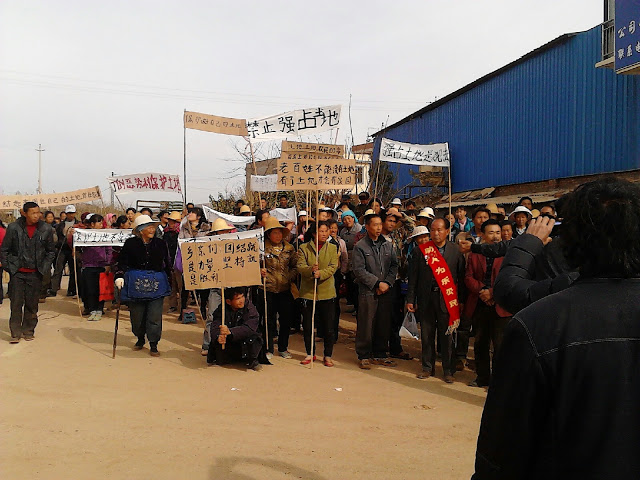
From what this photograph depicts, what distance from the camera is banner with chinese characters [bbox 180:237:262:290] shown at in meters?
6.65

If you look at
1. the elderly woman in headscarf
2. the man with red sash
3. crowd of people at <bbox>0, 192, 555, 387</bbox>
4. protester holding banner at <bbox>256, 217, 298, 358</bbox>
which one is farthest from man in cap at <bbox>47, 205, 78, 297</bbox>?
the man with red sash

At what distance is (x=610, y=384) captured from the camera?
4.78 ft

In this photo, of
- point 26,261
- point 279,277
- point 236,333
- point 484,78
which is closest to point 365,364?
point 279,277

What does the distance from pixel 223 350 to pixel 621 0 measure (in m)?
12.3

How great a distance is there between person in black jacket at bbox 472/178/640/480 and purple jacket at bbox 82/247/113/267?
989 centimetres

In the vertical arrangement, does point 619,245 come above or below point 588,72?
below

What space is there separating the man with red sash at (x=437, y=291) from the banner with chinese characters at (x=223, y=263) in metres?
2.09

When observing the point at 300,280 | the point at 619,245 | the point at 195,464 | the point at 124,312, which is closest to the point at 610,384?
the point at 619,245

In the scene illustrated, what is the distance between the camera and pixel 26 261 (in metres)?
8.03

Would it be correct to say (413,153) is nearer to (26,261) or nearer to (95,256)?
(95,256)

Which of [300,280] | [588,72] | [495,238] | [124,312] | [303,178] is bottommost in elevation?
[124,312]

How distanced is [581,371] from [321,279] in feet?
19.0

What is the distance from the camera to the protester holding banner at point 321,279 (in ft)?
23.3

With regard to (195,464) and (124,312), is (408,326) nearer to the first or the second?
(195,464)
